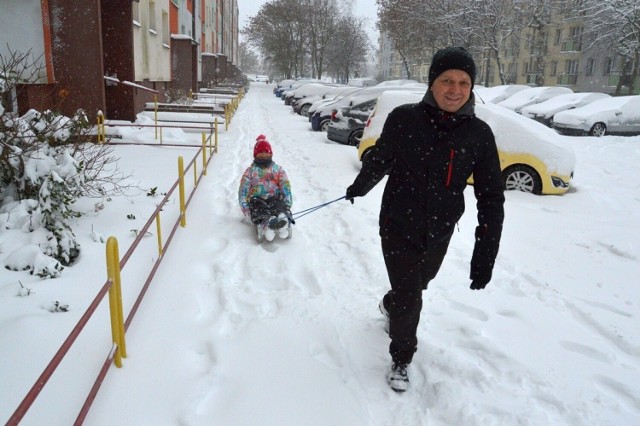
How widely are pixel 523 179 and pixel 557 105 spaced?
1225cm

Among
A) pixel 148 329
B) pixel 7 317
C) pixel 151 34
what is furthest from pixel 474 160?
pixel 151 34

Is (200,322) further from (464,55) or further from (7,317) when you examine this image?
(464,55)

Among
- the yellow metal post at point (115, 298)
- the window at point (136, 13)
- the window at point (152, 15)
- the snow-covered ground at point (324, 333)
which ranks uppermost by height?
the window at point (152, 15)

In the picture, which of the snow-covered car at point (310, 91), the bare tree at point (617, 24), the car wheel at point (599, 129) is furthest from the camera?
the bare tree at point (617, 24)

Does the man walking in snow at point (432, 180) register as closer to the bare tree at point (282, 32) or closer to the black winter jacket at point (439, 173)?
the black winter jacket at point (439, 173)

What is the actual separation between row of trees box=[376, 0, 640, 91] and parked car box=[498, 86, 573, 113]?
11079mm

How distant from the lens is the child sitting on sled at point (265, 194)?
213 inches

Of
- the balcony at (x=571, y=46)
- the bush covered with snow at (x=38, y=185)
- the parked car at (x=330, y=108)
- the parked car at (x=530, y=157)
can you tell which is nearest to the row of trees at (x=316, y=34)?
the balcony at (x=571, y=46)

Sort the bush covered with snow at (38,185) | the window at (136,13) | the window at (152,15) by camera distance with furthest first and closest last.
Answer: the window at (152,15) → the window at (136,13) → the bush covered with snow at (38,185)

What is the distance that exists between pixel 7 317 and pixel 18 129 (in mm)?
2162

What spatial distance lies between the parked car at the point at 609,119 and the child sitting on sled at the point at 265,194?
14454 millimetres

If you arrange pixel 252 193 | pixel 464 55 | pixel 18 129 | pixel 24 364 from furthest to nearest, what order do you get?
pixel 252 193 < pixel 18 129 < pixel 24 364 < pixel 464 55

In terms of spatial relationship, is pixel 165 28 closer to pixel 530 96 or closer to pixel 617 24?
pixel 530 96

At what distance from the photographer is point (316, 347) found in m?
3.42
